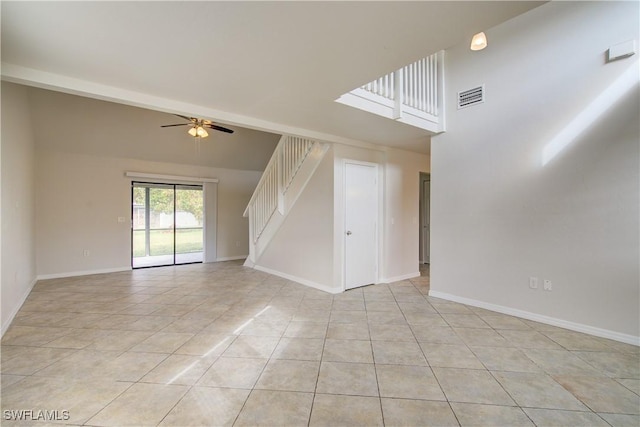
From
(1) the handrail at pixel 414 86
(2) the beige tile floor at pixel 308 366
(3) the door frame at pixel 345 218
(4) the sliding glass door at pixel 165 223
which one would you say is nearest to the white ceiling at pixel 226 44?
(1) the handrail at pixel 414 86

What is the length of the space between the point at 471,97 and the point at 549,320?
116 inches

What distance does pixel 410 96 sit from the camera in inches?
143

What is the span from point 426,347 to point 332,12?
2805mm

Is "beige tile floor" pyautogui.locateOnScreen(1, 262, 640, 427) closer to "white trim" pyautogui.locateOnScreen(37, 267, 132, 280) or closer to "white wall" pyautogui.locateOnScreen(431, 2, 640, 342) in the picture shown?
"white wall" pyautogui.locateOnScreen(431, 2, 640, 342)

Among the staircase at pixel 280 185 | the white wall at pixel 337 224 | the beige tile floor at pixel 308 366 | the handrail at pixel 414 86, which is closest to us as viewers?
the beige tile floor at pixel 308 366

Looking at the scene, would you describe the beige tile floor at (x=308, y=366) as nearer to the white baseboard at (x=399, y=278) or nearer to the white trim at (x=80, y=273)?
the white baseboard at (x=399, y=278)

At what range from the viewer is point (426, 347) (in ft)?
8.51

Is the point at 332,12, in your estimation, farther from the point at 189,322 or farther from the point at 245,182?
the point at 245,182

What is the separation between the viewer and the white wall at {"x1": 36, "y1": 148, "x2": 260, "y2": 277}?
5.19 metres

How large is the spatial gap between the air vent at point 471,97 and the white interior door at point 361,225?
160cm

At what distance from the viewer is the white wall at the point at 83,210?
5188 mm

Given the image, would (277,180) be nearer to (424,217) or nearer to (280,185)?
(280,185)

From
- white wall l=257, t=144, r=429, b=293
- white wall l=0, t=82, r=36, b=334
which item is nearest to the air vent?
white wall l=257, t=144, r=429, b=293

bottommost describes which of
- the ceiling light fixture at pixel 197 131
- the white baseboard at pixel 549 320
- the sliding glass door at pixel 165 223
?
the white baseboard at pixel 549 320
